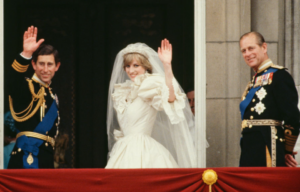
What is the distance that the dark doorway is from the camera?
25.7ft

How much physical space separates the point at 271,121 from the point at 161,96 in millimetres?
1191

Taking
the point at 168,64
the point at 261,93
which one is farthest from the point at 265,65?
the point at 168,64

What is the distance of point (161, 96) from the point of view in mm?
6457

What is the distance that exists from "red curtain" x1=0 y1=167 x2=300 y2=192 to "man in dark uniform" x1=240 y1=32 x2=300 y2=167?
0.27 meters

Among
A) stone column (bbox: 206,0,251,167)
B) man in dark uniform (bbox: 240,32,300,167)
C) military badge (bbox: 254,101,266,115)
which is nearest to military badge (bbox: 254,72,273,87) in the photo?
man in dark uniform (bbox: 240,32,300,167)

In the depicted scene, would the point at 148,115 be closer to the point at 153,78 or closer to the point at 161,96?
the point at 161,96

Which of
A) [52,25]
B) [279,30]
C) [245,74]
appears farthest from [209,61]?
[52,25]

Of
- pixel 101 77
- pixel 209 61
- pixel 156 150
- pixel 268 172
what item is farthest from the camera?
pixel 101 77

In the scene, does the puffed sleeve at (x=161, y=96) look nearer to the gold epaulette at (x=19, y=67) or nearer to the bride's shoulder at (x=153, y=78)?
the bride's shoulder at (x=153, y=78)

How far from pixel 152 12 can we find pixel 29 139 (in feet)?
8.41

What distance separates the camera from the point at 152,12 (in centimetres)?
800

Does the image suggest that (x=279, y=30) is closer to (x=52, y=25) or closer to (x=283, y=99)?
(x=283, y=99)

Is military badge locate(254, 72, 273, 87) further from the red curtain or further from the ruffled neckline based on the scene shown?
the ruffled neckline

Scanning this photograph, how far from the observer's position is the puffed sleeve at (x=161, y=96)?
642 cm
